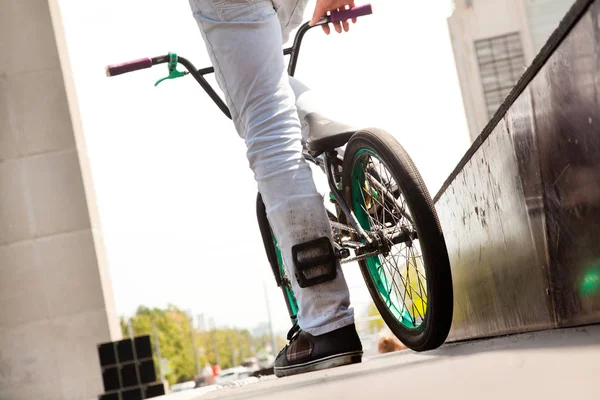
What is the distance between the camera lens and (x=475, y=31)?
28.0 metres

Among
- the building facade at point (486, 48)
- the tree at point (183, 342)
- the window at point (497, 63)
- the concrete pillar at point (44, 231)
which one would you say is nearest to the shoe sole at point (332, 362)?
the concrete pillar at point (44, 231)

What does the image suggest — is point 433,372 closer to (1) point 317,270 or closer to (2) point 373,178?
(1) point 317,270

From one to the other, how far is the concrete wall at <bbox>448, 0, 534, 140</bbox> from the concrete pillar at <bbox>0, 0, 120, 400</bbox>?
19292mm

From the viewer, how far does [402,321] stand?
1.60 m

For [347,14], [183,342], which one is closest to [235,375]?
[347,14]

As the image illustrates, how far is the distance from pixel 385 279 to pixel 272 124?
0.44 m

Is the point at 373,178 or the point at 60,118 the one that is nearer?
the point at 373,178

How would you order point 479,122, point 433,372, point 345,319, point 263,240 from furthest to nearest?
Answer: 1. point 479,122
2. point 263,240
3. point 345,319
4. point 433,372

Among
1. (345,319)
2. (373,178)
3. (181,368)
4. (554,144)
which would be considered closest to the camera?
(554,144)

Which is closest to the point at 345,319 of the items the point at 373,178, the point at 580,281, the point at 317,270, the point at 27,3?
the point at 317,270

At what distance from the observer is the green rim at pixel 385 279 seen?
154 centimetres

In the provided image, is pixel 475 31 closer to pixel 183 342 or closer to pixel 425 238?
pixel 183 342

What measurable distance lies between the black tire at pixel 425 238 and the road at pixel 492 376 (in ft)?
0.64

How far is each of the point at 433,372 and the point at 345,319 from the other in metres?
0.54
